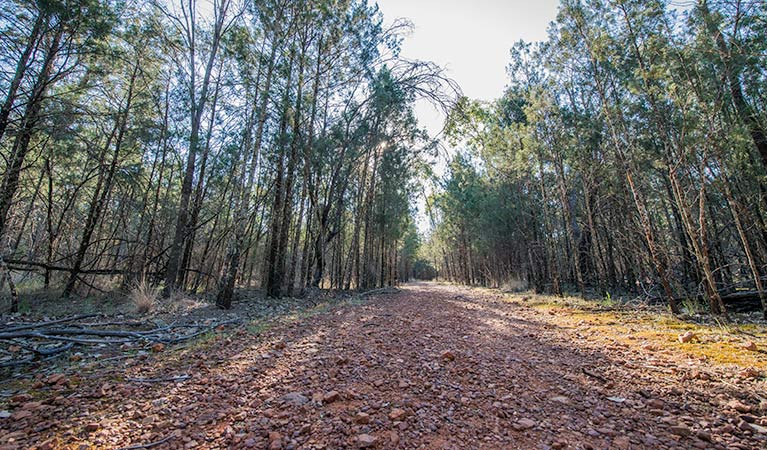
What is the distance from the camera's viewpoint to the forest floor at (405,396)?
1.75 metres

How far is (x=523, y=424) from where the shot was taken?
1920 millimetres

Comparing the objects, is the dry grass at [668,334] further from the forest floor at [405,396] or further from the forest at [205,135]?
the forest at [205,135]

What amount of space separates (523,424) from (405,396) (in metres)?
0.84

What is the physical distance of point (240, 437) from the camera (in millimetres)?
1717

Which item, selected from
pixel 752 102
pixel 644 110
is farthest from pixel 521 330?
pixel 752 102

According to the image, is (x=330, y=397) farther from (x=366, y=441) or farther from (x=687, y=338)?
(x=687, y=338)

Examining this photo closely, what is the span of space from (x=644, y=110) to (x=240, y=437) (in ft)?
34.1

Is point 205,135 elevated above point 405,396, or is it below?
above

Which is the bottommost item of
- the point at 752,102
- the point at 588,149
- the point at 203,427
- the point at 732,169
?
the point at 203,427

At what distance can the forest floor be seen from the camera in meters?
1.75

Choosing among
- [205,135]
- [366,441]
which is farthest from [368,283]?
[366,441]

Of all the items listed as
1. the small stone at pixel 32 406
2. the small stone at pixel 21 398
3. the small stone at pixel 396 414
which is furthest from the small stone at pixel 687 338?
the small stone at pixel 21 398

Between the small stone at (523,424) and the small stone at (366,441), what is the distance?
95 cm

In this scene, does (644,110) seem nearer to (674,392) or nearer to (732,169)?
(732,169)
